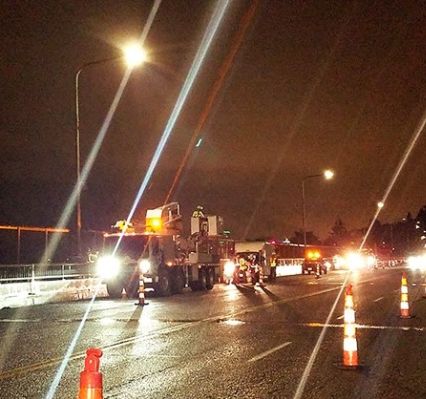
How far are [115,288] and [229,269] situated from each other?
10.9 metres

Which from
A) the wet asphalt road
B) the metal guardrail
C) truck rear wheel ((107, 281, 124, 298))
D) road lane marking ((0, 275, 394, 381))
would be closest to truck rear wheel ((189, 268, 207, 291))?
truck rear wheel ((107, 281, 124, 298))

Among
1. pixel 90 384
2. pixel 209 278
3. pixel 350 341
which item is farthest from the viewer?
pixel 209 278

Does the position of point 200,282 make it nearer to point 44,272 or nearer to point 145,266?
point 145,266

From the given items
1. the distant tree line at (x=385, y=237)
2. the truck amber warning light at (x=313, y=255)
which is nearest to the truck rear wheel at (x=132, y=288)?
the truck amber warning light at (x=313, y=255)

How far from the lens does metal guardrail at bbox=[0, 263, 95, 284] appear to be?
26.0 metres

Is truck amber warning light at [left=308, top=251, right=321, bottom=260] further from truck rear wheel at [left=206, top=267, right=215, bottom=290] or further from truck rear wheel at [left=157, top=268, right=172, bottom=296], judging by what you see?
truck rear wheel at [left=157, top=268, right=172, bottom=296]

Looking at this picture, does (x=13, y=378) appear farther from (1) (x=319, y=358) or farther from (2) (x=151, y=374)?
(1) (x=319, y=358)

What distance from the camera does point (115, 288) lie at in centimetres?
2969

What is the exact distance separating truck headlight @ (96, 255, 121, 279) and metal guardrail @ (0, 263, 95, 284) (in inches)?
27.6

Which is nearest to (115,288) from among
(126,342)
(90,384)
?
(126,342)

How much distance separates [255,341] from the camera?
13.6m

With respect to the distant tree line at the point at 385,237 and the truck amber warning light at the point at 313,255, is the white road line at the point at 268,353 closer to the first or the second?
the truck amber warning light at the point at 313,255

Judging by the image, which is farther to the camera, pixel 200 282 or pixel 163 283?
pixel 200 282

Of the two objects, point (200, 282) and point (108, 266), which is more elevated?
point (108, 266)
